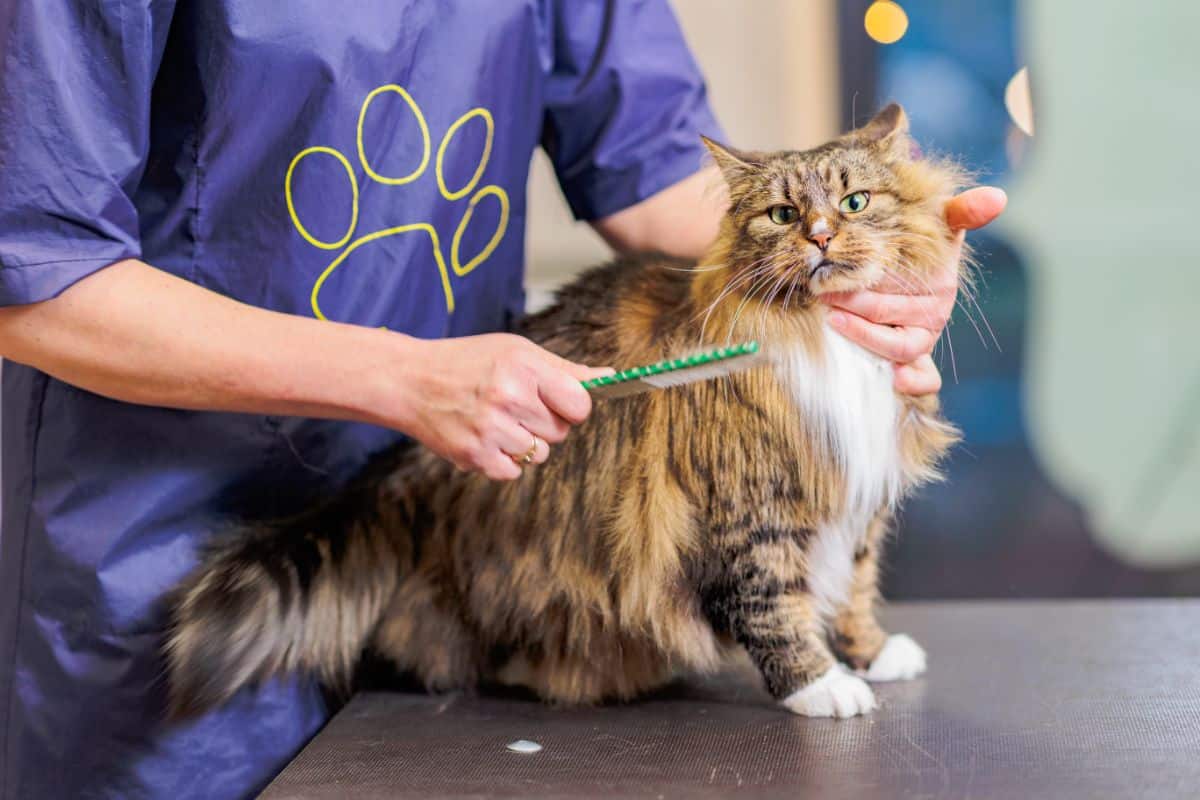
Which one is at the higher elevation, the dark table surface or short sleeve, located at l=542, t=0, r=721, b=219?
short sleeve, located at l=542, t=0, r=721, b=219

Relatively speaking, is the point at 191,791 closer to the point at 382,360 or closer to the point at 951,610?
the point at 382,360

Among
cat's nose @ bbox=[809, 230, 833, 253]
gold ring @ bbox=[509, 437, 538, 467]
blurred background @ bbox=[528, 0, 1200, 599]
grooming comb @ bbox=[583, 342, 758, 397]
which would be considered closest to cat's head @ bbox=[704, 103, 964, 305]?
cat's nose @ bbox=[809, 230, 833, 253]

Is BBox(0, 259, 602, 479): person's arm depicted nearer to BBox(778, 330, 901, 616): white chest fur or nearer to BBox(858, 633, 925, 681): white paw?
BBox(778, 330, 901, 616): white chest fur

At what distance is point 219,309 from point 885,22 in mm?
1557

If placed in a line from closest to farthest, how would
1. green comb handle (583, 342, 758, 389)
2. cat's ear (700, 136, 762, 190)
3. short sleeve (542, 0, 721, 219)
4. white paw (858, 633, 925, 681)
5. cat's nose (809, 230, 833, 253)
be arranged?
green comb handle (583, 342, 758, 389), cat's nose (809, 230, 833, 253), cat's ear (700, 136, 762, 190), white paw (858, 633, 925, 681), short sleeve (542, 0, 721, 219)

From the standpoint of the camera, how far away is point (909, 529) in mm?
2340

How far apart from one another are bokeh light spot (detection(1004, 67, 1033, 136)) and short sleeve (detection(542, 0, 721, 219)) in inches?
28.2

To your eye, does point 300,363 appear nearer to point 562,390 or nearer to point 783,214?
point 562,390

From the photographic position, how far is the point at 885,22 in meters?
2.15

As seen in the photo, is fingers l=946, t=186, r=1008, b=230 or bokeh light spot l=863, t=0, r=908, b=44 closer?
fingers l=946, t=186, r=1008, b=230

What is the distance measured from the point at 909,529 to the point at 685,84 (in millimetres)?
1199

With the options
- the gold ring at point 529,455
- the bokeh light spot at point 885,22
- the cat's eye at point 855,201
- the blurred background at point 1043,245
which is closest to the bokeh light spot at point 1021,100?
the blurred background at point 1043,245

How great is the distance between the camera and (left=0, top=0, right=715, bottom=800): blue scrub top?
3.62 feet

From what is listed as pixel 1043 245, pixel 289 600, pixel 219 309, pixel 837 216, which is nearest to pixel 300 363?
pixel 219 309
